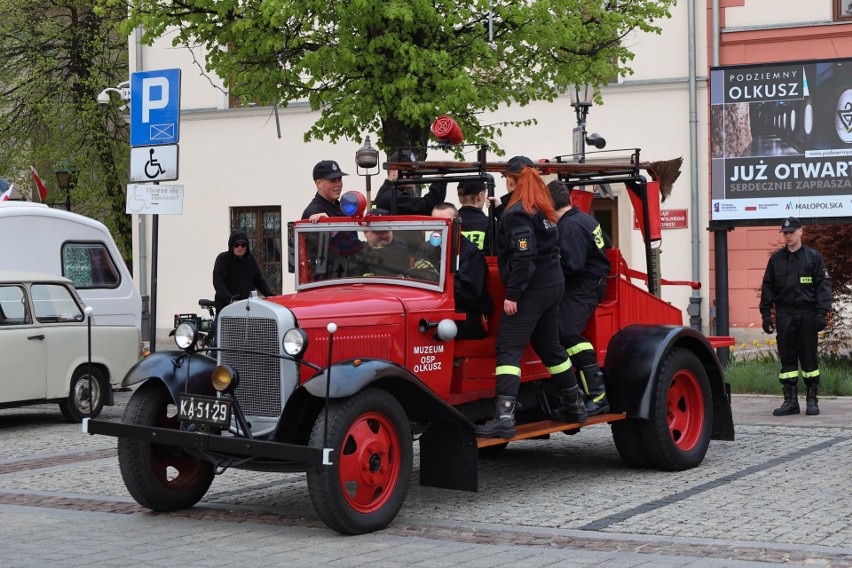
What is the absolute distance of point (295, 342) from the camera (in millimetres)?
7535

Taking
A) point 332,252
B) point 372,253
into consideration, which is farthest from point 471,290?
point 332,252

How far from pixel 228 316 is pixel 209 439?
0.83 meters

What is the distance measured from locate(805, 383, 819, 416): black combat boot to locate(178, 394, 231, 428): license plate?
7539 millimetres

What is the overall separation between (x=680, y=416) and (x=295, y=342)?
3706 millimetres

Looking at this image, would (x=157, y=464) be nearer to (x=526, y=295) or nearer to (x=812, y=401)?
(x=526, y=295)

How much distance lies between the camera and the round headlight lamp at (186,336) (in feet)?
26.5

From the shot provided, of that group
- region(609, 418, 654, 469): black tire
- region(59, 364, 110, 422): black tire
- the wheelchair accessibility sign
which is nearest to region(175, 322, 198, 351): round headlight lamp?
region(609, 418, 654, 469): black tire

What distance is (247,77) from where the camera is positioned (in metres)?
16.8

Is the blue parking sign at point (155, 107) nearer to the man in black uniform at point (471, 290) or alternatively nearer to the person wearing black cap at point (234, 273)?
the person wearing black cap at point (234, 273)

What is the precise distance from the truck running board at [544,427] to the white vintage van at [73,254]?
8.40 meters

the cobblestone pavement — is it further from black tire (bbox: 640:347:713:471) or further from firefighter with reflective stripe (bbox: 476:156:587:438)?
firefighter with reflective stripe (bbox: 476:156:587:438)

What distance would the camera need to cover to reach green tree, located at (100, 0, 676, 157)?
621 inches

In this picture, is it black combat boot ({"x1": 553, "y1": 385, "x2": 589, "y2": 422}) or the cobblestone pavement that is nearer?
the cobblestone pavement

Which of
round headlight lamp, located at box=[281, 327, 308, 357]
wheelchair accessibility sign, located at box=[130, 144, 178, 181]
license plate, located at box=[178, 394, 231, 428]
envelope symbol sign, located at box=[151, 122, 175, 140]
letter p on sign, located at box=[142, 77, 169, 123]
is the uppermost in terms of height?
letter p on sign, located at box=[142, 77, 169, 123]
